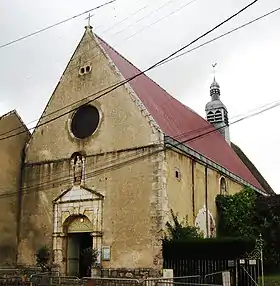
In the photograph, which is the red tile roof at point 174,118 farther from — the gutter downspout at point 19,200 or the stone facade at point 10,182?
the gutter downspout at point 19,200

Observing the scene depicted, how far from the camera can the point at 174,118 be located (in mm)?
26156

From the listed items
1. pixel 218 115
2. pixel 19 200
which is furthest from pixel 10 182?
pixel 218 115

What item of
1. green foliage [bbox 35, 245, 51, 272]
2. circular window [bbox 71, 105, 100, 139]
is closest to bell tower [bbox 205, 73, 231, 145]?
circular window [bbox 71, 105, 100, 139]

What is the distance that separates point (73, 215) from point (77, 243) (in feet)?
5.88

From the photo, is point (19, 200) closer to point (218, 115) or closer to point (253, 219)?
point (253, 219)

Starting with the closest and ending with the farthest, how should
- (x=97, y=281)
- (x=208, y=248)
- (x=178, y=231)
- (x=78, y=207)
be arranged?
1. (x=97, y=281)
2. (x=208, y=248)
3. (x=178, y=231)
4. (x=78, y=207)

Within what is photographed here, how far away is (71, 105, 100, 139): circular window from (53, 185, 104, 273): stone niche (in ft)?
8.29

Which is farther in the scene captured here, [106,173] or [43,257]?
[43,257]

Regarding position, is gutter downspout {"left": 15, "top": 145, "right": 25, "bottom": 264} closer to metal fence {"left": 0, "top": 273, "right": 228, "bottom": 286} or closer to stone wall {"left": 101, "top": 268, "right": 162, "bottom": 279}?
metal fence {"left": 0, "top": 273, "right": 228, "bottom": 286}

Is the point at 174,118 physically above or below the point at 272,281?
above

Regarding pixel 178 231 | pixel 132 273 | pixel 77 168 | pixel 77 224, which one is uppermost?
pixel 77 168

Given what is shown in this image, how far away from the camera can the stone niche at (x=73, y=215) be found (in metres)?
22.2

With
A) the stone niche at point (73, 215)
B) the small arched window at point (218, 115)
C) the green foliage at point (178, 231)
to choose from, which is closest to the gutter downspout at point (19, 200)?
the stone niche at point (73, 215)

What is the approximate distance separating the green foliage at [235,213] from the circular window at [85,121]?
7.73m
